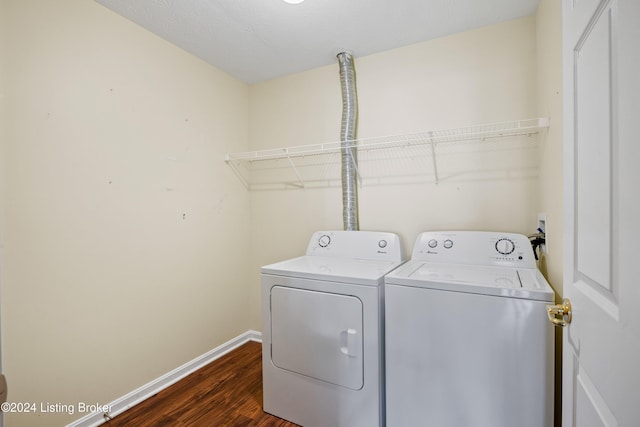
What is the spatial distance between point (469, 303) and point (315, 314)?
0.77 meters

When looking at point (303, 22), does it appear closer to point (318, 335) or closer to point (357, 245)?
point (357, 245)

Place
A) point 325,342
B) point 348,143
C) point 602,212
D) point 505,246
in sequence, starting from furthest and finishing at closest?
point 348,143 → point 505,246 → point 325,342 → point 602,212

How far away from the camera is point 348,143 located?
7.46 ft

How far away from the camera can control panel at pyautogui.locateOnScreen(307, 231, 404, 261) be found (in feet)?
6.73

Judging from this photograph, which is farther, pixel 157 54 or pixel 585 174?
pixel 157 54

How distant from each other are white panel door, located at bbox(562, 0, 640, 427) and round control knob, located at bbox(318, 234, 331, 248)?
1.57 metres

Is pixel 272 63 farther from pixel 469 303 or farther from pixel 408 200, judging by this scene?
pixel 469 303

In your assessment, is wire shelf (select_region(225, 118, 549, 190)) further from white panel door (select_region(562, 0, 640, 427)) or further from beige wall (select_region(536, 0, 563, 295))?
white panel door (select_region(562, 0, 640, 427))

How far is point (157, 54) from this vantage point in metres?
2.05

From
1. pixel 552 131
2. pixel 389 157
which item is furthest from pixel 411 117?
pixel 552 131

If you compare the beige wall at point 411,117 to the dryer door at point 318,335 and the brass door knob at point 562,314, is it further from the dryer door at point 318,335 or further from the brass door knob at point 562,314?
the brass door knob at point 562,314

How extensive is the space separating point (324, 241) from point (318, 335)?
0.80 metres

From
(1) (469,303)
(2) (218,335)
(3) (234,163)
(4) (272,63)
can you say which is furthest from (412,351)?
(4) (272,63)

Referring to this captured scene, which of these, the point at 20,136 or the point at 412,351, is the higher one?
the point at 20,136
